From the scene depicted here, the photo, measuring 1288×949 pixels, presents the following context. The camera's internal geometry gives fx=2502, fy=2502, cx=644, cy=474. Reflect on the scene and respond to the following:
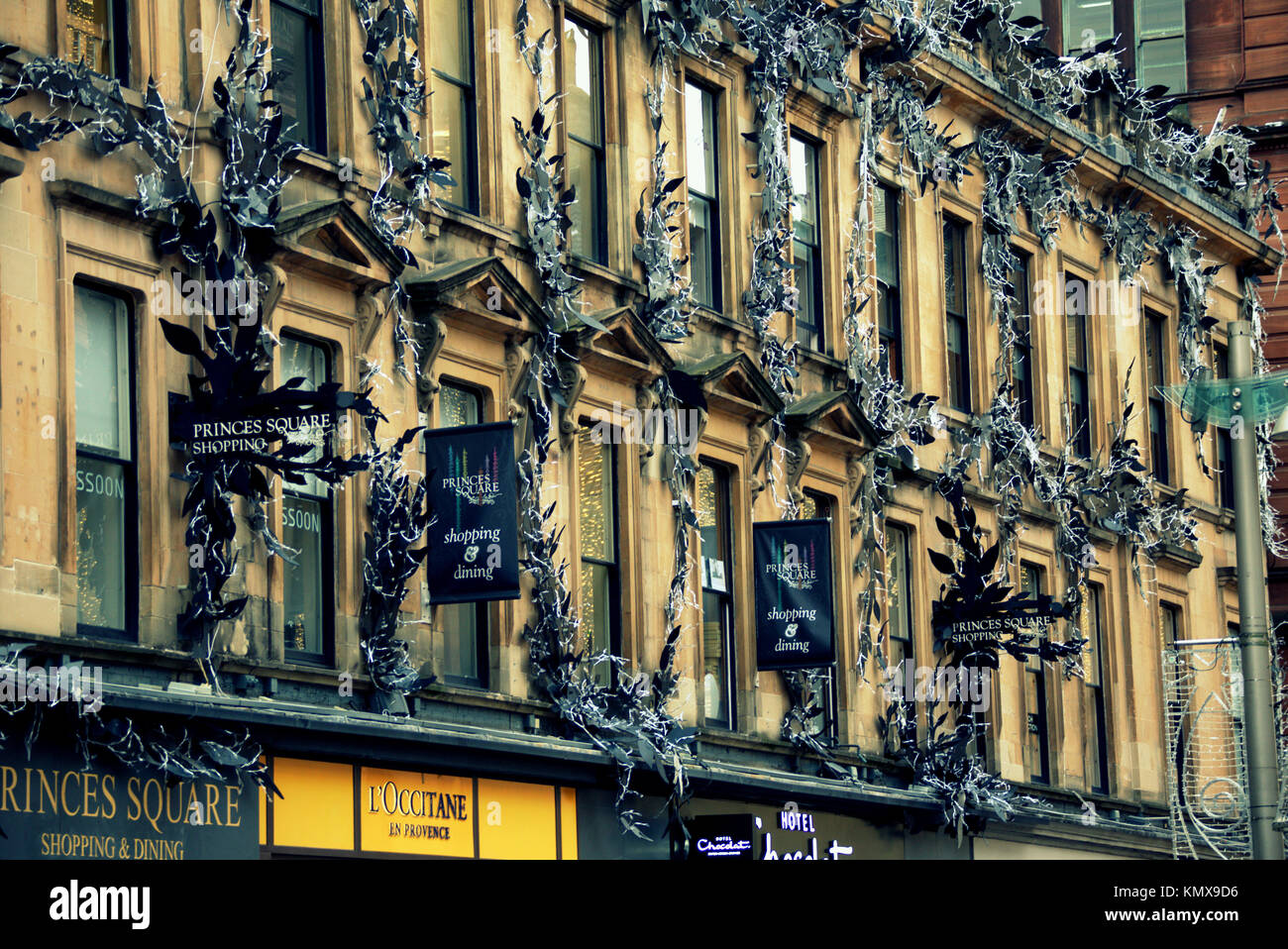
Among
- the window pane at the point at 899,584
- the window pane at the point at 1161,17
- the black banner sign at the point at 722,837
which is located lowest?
the black banner sign at the point at 722,837

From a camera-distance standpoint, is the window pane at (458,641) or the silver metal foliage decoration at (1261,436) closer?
the window pane at (458,641)

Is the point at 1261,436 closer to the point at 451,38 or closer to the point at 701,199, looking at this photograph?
the point at 701,199

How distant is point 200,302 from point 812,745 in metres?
10.5

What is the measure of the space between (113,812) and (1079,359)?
70.5 ft

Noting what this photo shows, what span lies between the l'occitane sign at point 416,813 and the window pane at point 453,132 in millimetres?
5275

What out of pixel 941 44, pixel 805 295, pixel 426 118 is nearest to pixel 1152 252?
pixel 941 44

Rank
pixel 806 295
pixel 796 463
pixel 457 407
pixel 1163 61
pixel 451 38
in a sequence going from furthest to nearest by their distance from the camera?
pixel 1163 61
pixel 806 295
pixel 796 463
pixel 451 38
pixel 457 407

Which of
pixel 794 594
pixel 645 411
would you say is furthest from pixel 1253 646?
pixel 645 411

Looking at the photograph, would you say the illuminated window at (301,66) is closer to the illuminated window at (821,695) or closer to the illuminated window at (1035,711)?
the illuminated window at (821,695)

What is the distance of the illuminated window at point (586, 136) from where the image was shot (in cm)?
2495

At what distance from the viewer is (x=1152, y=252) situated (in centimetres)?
3875

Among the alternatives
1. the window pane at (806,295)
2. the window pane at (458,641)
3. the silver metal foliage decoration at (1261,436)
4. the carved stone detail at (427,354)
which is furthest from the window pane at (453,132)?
the silver metal foliage decoration at (1261,436)

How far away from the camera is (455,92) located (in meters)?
23.4
